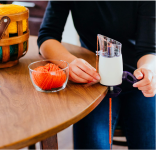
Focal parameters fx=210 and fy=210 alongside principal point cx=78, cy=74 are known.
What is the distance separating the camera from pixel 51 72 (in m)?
0.59

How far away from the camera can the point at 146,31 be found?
33.4 inches

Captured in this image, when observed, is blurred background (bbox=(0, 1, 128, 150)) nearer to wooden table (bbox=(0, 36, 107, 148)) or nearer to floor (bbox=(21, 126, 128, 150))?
floor (bbox=(21, 126, 128, 150))

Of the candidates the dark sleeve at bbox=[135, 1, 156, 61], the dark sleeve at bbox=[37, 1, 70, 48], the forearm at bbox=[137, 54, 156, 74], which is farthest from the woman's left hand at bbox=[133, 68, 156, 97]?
the dark sleeve at bbox=[37, 1, 70, 48]

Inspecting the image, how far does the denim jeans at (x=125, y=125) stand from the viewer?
32.7 inches

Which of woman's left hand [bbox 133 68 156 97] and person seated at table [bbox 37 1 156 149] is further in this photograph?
person seated at table [bbox 37 1 156 149]

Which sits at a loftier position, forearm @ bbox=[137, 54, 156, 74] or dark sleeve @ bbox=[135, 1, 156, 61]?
dark sleeve @ bbox=[135, 1, 156, 61]

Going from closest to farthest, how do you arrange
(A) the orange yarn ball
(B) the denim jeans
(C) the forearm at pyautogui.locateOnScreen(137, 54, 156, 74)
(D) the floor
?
(A) the orange yarn ball
(C) the forearm at pyautogui.locateOnScreen(137, 54, 156, 74)
(B) the denim jeans
(D) the floor

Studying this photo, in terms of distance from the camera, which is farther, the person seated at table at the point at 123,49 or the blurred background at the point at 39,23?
the blurred background at the point at 39,23

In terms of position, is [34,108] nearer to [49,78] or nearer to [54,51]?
[49,78]

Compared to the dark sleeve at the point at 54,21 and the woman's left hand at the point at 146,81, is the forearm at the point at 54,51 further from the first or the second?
the woman's left hand at the point at 146,81

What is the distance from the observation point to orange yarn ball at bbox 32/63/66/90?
0.59 metres

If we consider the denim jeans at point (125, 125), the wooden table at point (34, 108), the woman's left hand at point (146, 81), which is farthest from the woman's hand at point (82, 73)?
the denim jeans at point (125, 125)

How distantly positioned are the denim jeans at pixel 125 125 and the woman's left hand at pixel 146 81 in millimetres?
207

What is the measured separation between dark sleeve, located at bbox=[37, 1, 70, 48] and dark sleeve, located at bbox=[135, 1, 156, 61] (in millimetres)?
344
